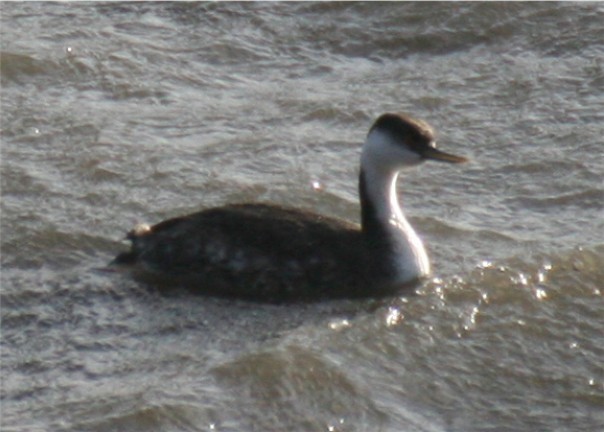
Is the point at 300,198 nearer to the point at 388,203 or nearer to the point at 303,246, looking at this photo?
the point at 388,203

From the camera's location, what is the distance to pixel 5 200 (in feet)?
34.1

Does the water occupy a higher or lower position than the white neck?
lower

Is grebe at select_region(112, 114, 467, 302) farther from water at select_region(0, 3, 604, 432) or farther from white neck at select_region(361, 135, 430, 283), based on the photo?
water at select_region(0, 3, 604, 432)

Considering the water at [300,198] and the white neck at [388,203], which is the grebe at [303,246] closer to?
the white neck at [388,203]

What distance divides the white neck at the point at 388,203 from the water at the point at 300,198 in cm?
20

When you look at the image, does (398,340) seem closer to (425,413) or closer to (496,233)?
(425,413)

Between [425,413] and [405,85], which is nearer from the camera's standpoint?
[425,413]

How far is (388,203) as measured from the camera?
9766 millimetres

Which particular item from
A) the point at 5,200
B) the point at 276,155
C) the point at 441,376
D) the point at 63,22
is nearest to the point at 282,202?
the point at 276,155

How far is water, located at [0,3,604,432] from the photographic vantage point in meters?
8.23

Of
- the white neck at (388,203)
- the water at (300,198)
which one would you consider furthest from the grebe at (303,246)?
the water at (300,198)

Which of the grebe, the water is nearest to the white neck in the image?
the grebe

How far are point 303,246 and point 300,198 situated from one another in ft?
4.19

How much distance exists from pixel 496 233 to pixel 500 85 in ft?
8.57
